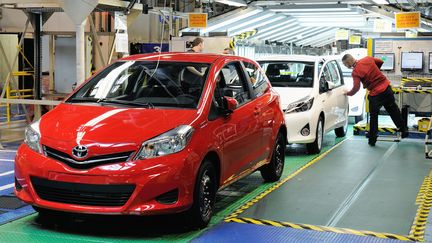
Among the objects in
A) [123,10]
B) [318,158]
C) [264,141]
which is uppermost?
[123,10]

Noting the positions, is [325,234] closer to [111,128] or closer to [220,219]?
[220,219]

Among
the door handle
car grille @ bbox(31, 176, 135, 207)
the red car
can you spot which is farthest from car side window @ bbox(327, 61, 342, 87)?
car grille @ bbox(31, 176, 135, 207)

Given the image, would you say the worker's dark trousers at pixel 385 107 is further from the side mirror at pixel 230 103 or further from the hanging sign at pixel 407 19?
the hanging sign at pixel 407 19

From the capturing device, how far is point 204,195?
19.2ft

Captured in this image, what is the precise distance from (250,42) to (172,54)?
52.5ft

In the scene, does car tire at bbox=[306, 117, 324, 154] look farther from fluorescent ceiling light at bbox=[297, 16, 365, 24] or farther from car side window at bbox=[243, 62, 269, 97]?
fluorescent ceiling light at bbox=[297, 16, 365, 24]

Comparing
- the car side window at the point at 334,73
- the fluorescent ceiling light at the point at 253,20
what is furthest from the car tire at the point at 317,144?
the fluorescent ceiling light at the point at 253,20

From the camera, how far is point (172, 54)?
7.03 metres

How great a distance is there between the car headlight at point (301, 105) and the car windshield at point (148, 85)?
13.1ft

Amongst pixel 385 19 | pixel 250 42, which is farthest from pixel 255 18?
pixel 385 19

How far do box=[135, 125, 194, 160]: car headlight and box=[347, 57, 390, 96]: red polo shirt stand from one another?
684 centimetres

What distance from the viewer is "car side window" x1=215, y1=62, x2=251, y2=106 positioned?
6.71 meters

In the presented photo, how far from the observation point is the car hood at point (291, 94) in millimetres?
10500

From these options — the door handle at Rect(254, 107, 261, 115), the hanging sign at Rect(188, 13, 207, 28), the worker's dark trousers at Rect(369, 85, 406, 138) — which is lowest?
the worker's dark trousers at Rect(369, 85, 406, 138)
